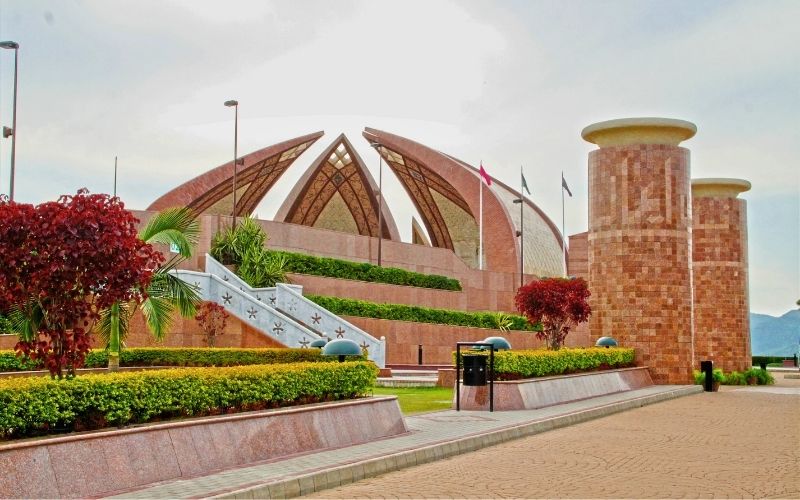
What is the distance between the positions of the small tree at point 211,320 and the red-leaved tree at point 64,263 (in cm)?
1400

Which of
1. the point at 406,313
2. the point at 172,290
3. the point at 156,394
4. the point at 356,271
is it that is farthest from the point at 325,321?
the point at 156,394

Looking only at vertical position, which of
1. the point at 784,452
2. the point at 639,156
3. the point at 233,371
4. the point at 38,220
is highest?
the point at 639,156

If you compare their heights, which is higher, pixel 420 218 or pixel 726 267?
pixel 420 218

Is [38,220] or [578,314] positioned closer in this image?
[38,220]

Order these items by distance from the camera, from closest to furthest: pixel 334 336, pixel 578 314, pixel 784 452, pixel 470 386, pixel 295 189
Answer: pixel 784 452, pixel 470 386, pixel 578 314, pixel 334 336, pixel 295 189

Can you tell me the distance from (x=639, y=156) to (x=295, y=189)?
2285 cm

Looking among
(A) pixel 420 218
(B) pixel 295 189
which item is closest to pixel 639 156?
(B) pixel 295 189

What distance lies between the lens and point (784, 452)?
10000 millimetres

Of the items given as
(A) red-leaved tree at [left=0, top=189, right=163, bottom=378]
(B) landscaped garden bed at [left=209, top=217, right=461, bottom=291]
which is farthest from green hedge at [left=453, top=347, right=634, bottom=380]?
(B) landscaped garden bed at [left=209, top=217, right=461, bottom=291]

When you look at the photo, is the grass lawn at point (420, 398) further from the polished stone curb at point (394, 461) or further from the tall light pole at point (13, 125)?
the tall light pole at point (13, 125)

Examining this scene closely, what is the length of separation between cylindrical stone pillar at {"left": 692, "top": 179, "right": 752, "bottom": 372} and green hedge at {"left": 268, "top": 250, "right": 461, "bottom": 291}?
9224 millimetres

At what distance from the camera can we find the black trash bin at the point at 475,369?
13.4m

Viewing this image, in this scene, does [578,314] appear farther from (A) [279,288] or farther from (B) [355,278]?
(B) [355,278]

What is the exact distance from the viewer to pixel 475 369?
44.0ft
